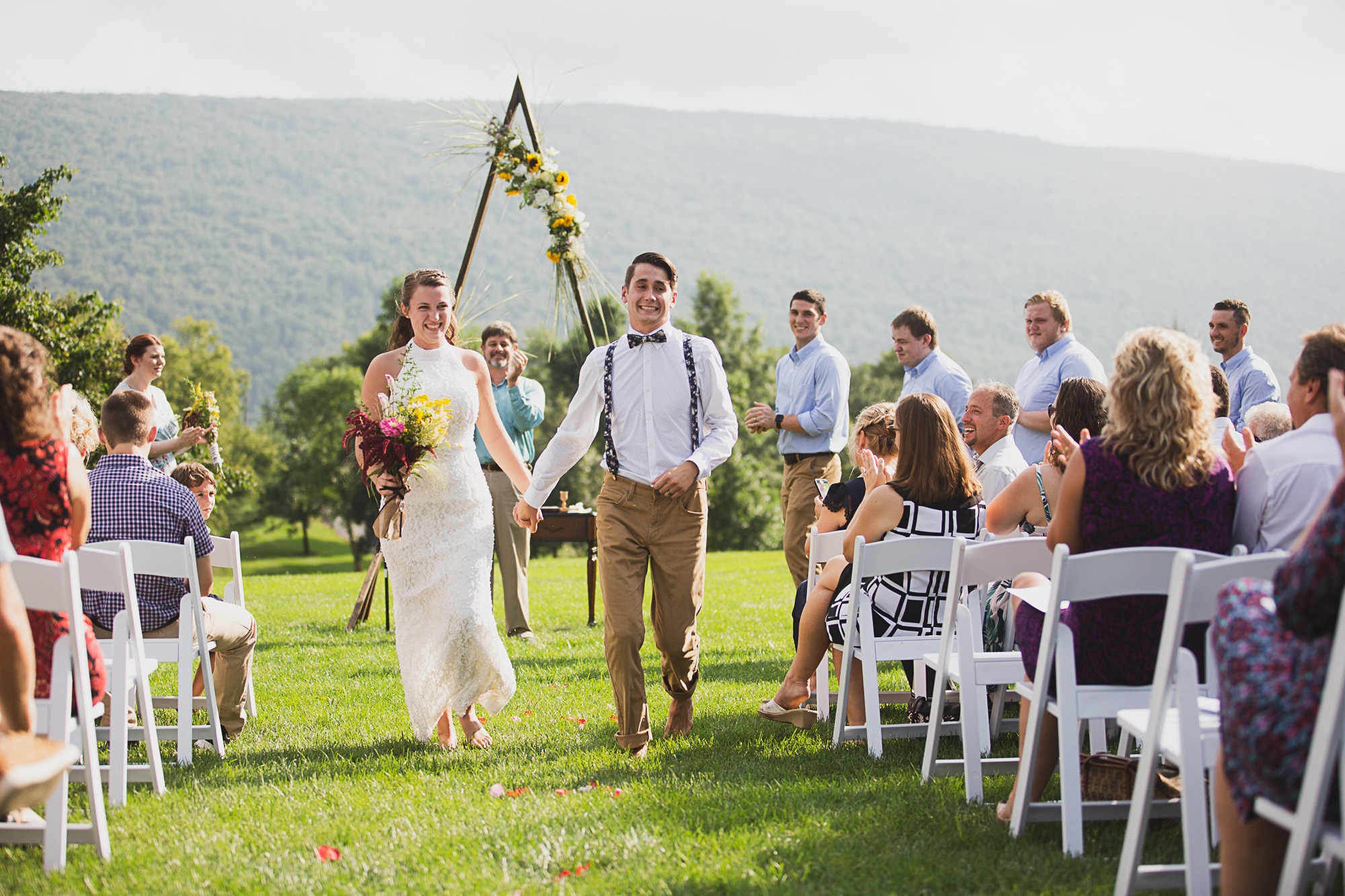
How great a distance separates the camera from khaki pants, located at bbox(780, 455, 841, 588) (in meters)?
8.58

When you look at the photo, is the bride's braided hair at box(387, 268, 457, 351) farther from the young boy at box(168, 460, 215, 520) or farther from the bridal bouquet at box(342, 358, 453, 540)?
the young boy at box(168, 460, 215, 520)

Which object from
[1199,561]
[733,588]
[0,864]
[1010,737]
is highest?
[1199,561]

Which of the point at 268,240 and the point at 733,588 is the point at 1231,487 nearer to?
the point at 733,588

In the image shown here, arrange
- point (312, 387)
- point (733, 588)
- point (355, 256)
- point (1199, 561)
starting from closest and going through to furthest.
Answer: point (1199, 561), point (733, 588), point (312, 387), point (355, 256)

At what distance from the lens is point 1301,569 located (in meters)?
2.25

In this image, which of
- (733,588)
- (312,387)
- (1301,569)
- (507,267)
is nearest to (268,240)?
(507,267)

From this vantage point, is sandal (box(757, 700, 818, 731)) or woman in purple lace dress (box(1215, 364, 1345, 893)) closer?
woman in purple lace dress (box(1215, 364, 1345, 893))

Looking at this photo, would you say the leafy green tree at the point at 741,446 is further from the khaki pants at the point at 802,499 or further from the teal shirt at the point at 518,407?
the khaki pants at the point at 802,499

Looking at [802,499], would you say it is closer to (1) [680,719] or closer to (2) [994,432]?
(2) [994,432]

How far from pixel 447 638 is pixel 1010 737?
303cm

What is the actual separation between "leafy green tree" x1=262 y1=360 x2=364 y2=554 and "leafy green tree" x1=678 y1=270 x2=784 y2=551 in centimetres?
1916

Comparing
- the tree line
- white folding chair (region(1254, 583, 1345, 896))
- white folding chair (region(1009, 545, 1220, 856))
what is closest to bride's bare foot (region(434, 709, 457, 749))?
white folding chair (region(1009, 545, 1220, 856))

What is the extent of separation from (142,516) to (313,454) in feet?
178

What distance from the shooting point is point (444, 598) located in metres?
5.41
